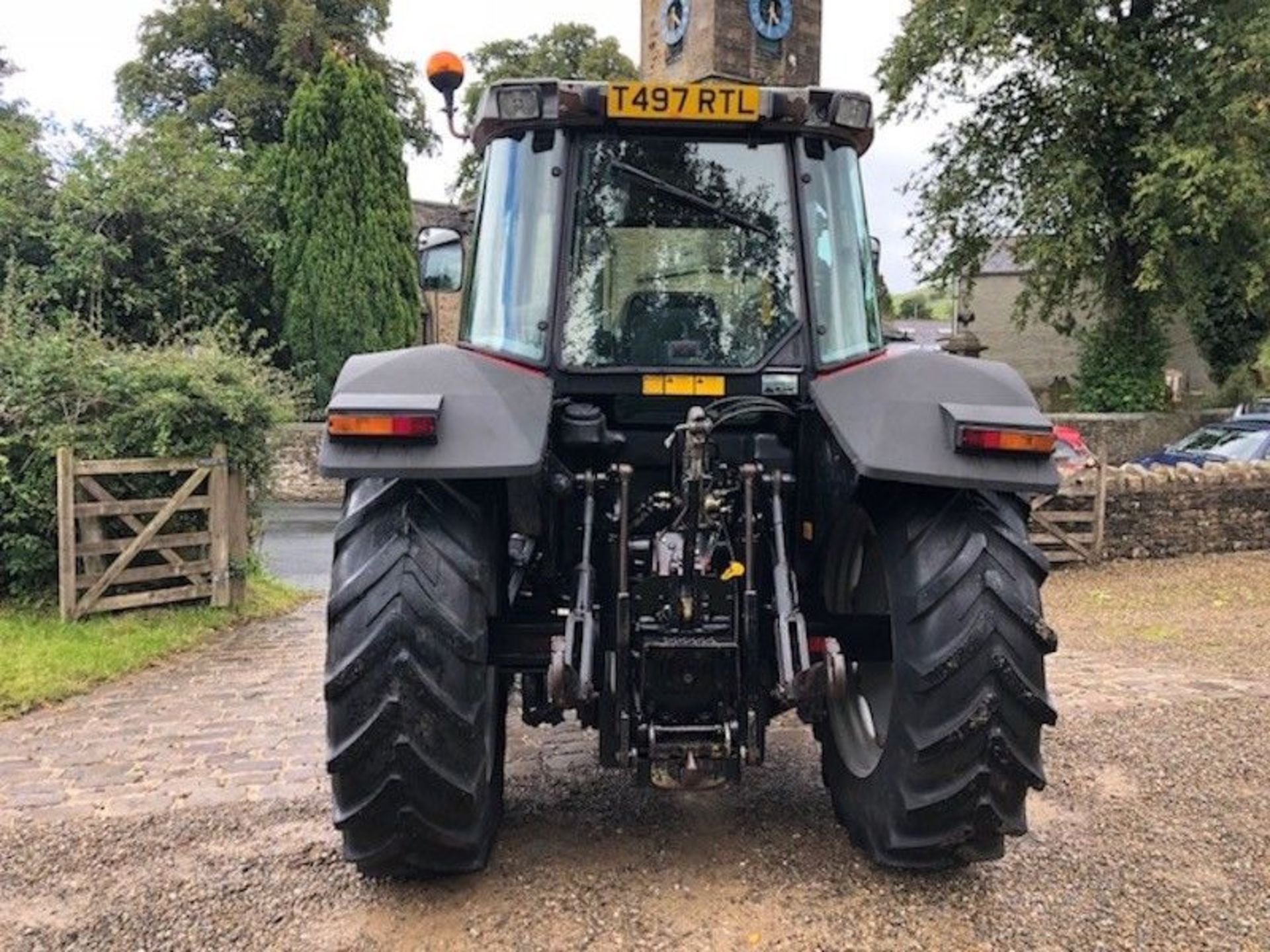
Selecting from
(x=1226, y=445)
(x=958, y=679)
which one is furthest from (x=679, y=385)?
(x=1226, y=445)

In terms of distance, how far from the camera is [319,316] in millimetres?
20422

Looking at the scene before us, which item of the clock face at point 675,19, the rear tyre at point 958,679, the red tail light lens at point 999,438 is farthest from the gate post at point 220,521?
the clock face at point 675,19

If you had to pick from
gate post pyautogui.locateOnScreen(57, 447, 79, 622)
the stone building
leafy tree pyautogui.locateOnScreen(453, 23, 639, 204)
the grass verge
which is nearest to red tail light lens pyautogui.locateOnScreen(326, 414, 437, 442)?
the grass verge

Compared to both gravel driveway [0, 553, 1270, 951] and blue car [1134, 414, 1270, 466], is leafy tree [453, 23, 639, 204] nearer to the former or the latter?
blue car [1134, 414, 1270, 466]

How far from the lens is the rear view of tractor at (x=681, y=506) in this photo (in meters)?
2.84

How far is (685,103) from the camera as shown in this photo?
10.7ft

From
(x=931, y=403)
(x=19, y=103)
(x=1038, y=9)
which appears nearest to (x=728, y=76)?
(x=1038, y=9)

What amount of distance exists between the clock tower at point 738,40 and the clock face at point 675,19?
0.01m

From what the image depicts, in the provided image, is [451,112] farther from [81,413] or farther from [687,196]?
[81,413]

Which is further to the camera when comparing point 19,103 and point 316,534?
point 19,103

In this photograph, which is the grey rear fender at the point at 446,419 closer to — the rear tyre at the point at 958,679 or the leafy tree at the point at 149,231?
the rear tyre at the point at 958,679

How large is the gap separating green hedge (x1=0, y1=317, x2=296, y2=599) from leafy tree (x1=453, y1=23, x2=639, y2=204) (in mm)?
27939

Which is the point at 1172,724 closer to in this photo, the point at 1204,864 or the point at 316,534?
the point at 1204,864

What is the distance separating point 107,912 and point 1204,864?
3.30 m
